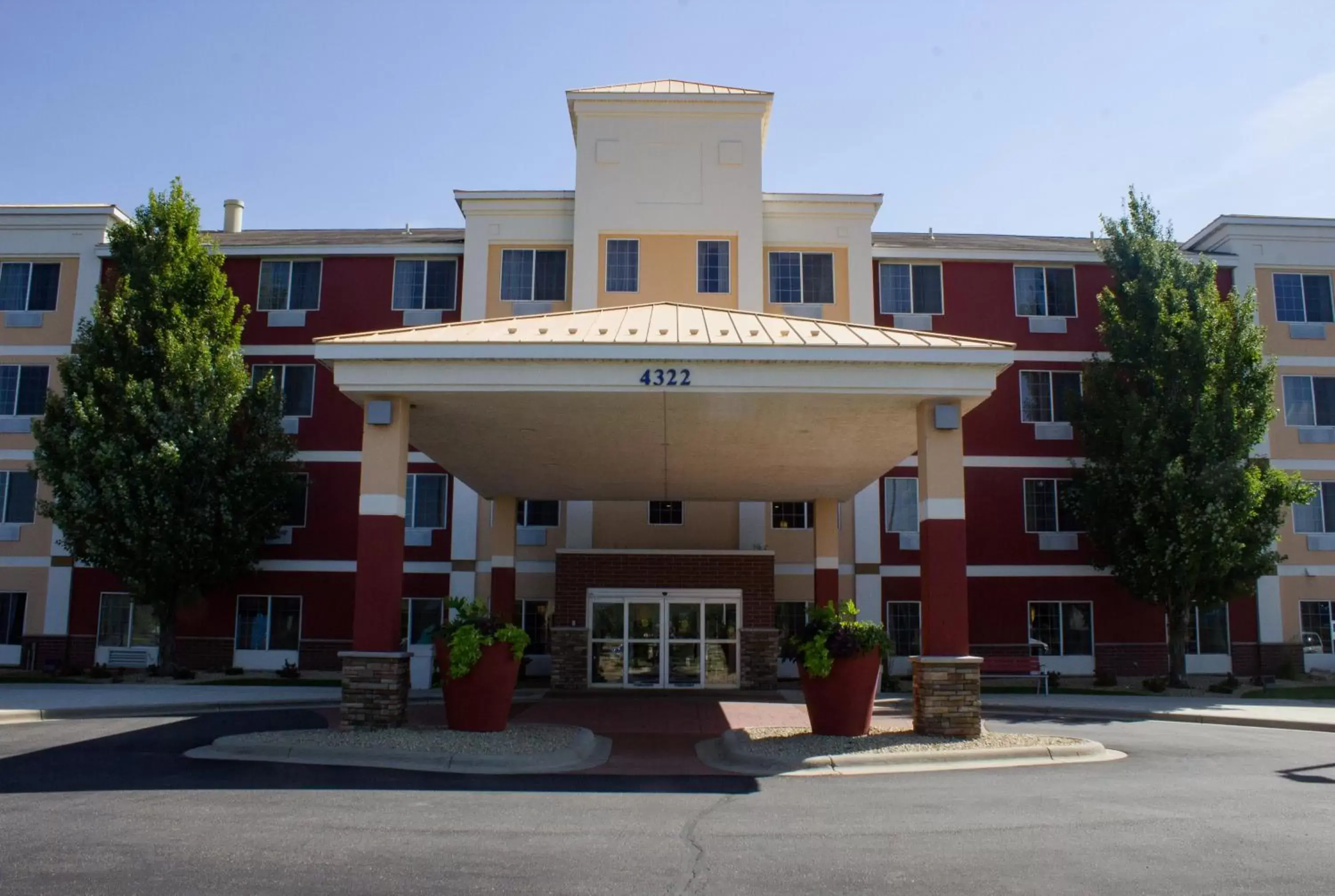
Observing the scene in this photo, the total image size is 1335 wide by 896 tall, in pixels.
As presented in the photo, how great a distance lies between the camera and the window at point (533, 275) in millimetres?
28875

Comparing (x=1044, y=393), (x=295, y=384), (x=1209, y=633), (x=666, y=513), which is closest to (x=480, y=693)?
(x=666, y=513)

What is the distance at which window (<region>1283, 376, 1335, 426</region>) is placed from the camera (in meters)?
29.9

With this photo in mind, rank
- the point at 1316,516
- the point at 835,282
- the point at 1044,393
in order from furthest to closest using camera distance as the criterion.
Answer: the point at 1044,393 < the point at 1316,516 < the point at 835,282

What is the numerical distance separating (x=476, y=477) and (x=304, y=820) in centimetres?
1349

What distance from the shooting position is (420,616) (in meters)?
28.6

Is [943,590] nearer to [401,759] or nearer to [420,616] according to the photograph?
[401,759]

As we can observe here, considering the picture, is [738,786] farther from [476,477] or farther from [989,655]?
[989,655]

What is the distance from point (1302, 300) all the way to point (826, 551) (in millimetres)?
16554

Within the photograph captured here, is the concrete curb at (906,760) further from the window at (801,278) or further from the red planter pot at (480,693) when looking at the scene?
the window at (801,278)

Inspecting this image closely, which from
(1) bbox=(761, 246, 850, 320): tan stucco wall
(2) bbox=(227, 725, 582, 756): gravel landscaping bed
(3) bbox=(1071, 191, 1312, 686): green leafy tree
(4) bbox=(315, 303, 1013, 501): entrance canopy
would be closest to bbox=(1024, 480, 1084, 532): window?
(3) bbox=(1071, 191, 1312, 686): green leafy tree

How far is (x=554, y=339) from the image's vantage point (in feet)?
45.4

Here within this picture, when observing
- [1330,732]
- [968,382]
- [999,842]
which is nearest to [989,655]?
[1330,732]

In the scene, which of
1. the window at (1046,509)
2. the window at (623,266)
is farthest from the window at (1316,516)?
the window at (623,266)

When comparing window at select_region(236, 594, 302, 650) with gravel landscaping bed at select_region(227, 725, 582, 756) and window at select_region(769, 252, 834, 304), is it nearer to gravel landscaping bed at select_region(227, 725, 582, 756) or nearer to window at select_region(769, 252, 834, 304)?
window at select_region(769, 252, 834, 304)
